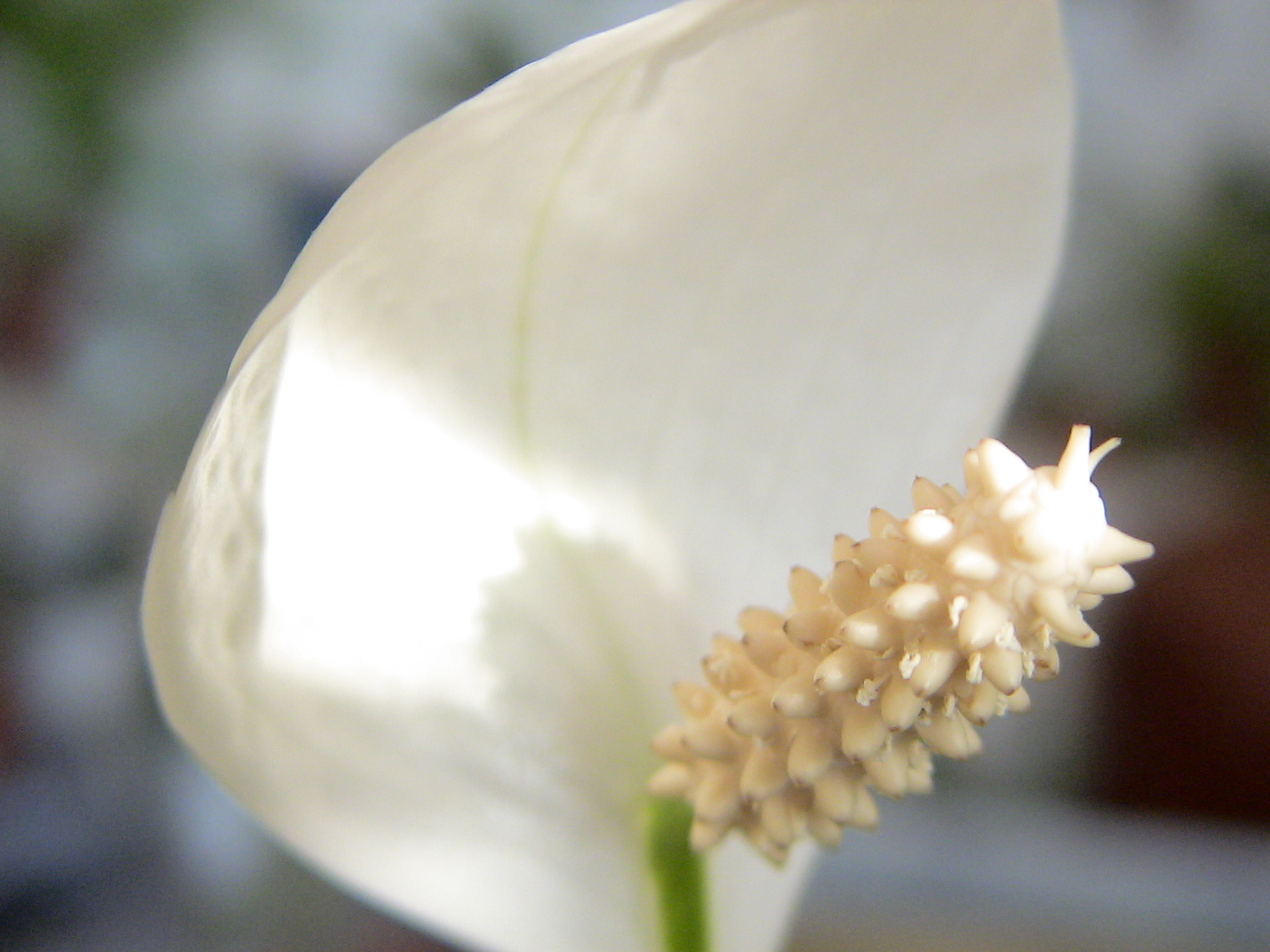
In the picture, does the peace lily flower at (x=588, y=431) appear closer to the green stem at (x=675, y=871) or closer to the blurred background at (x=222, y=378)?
the green stem at (x=675, y=871)

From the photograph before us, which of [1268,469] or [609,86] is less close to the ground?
[609,86]

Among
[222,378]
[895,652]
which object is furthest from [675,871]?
[222,378]

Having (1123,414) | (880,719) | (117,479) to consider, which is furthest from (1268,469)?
(117,479)

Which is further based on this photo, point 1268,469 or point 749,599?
point 1268,469

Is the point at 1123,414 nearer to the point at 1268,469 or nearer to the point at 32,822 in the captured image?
the point at 1268,469

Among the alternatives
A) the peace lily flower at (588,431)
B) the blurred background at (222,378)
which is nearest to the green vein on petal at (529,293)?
the peace lily flower at (588,431)

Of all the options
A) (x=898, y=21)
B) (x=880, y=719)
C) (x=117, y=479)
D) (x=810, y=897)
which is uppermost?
(x=898, y=21)
